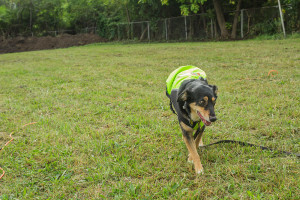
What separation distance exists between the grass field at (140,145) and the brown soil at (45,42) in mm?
23383

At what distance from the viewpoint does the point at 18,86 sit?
750cm

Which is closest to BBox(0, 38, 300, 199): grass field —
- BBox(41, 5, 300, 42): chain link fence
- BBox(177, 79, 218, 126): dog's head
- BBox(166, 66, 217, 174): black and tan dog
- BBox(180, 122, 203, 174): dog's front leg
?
BBox(180, 122, 203, 174): dog's front leg

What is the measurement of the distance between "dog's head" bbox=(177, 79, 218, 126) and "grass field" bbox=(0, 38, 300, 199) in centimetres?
68

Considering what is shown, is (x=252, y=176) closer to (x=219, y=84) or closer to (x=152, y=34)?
(x=219, y=84)

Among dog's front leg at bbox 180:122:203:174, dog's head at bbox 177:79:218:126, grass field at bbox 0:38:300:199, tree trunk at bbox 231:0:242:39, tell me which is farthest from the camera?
tree trunk at bbox 231:0:242:39

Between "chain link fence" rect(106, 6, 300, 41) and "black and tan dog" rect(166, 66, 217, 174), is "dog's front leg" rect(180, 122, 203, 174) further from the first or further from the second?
"chain link fence" rect(106, 6, 300, 41)

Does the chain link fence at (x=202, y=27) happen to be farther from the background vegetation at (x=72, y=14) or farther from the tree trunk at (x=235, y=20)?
the background vegetation at (x=72, y=14)

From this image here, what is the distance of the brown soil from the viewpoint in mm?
27539

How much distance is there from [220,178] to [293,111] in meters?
2.26

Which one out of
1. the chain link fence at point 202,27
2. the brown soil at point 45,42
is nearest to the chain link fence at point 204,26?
the chain link fence at point 202,27

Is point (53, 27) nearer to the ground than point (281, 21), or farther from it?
farther from it

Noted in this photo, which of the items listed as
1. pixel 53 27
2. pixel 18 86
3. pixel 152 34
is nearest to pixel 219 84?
pixel 18 86

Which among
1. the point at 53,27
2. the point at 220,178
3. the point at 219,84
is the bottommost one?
the point at 220,178

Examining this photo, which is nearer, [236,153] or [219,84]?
[236,153]
